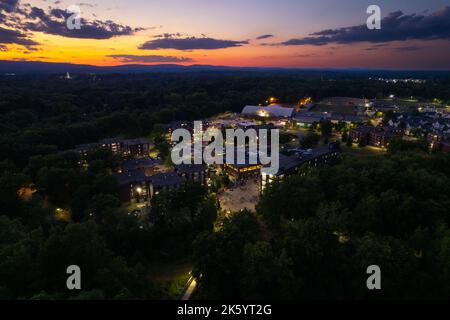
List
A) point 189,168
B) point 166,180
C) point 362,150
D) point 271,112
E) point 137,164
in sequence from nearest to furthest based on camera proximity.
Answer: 1. point 166,180
2. point 189,168
3. point 137,164
4. point 362,150
5. point 271,112

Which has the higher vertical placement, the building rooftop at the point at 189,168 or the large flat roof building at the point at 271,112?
the large flat roof building at the point at 271,112

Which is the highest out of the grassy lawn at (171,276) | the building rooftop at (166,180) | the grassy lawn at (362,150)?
the grassy lawn at (362,150)

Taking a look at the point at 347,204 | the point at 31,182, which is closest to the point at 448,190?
the point at 347,204

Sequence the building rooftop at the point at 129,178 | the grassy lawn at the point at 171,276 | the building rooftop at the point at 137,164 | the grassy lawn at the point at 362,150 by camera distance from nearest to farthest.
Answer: the grassy lawn at the point at 171,276, the building rooftop at the point at 129,178, the building rooftop at the point at 137,164, the grassy lawn at the point at 362,150

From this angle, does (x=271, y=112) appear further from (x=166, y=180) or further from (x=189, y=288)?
(x=189, y=288)

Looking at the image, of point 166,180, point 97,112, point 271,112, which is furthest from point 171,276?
point 271,112

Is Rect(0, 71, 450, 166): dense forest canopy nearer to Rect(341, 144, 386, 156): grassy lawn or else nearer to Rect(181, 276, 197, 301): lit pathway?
Rect(181, 276, 197, 301): lit pathway

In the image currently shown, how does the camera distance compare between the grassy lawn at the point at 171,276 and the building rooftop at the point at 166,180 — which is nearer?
the grassy lawn at the point at 171,276

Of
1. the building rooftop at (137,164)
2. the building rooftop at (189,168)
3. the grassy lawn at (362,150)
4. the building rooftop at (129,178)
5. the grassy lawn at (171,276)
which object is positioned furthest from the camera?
A: the grassy lawn at (362,150)

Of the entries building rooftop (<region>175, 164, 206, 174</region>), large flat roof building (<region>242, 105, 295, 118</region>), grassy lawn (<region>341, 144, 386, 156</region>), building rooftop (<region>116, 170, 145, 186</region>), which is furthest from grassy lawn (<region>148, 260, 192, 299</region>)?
large flat roof building (<region>242, 105, 295, 118</region>)

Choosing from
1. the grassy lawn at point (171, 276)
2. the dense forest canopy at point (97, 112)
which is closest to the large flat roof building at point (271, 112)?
the dense forest canopy at point (97, 112)

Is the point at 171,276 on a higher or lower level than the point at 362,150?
lower

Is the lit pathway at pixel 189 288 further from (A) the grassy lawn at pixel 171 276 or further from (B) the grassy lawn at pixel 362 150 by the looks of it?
(B) the grassy lawn at pixel 362 150
